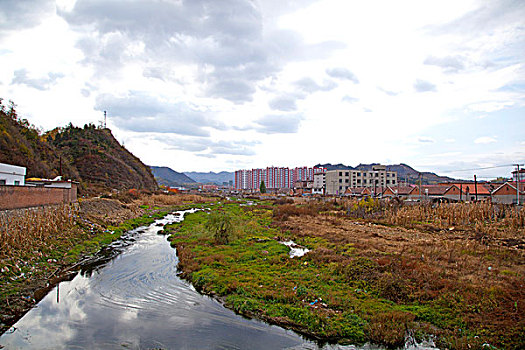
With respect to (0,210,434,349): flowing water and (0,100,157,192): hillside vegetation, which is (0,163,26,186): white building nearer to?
(0,100,157,192): hillside vegetation

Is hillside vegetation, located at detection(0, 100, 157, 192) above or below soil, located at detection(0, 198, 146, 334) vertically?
above

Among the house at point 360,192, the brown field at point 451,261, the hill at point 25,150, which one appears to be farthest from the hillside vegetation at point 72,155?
the house at point 360,192

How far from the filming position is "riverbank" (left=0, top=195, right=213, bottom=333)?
12.1 m

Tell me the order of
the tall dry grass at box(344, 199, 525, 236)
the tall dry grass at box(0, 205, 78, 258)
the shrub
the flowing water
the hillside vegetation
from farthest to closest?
the hillside vegetation < the tall dry grass at box(344, 199, 525, 236) < the shrub < the tall dry grass at box(0, 205, 78, 258) < the flowing water

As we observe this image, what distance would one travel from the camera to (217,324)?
10.3 metres

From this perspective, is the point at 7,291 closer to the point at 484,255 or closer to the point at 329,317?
the point at 329,317

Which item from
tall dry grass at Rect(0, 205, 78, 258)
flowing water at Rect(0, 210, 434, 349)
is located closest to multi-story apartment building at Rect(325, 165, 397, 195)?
tall dry grass at Rect(0, 205, 78, 258)

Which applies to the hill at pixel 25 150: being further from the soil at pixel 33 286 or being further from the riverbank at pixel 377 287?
the riverbank at pixel 377 287

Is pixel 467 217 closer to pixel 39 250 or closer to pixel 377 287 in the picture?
pixel 377 287

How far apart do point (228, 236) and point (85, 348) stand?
1405 cm

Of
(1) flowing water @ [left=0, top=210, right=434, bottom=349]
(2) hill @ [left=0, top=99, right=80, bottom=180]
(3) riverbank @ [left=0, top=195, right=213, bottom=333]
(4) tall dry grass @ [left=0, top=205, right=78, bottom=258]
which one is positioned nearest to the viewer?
(1) flowing water @ [left=0, top=210, right=434, bottom=349]

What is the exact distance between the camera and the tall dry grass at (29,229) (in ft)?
49.1

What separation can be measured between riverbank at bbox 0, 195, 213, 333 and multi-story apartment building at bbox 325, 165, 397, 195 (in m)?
100

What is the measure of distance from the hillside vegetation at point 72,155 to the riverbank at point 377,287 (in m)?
37.8
